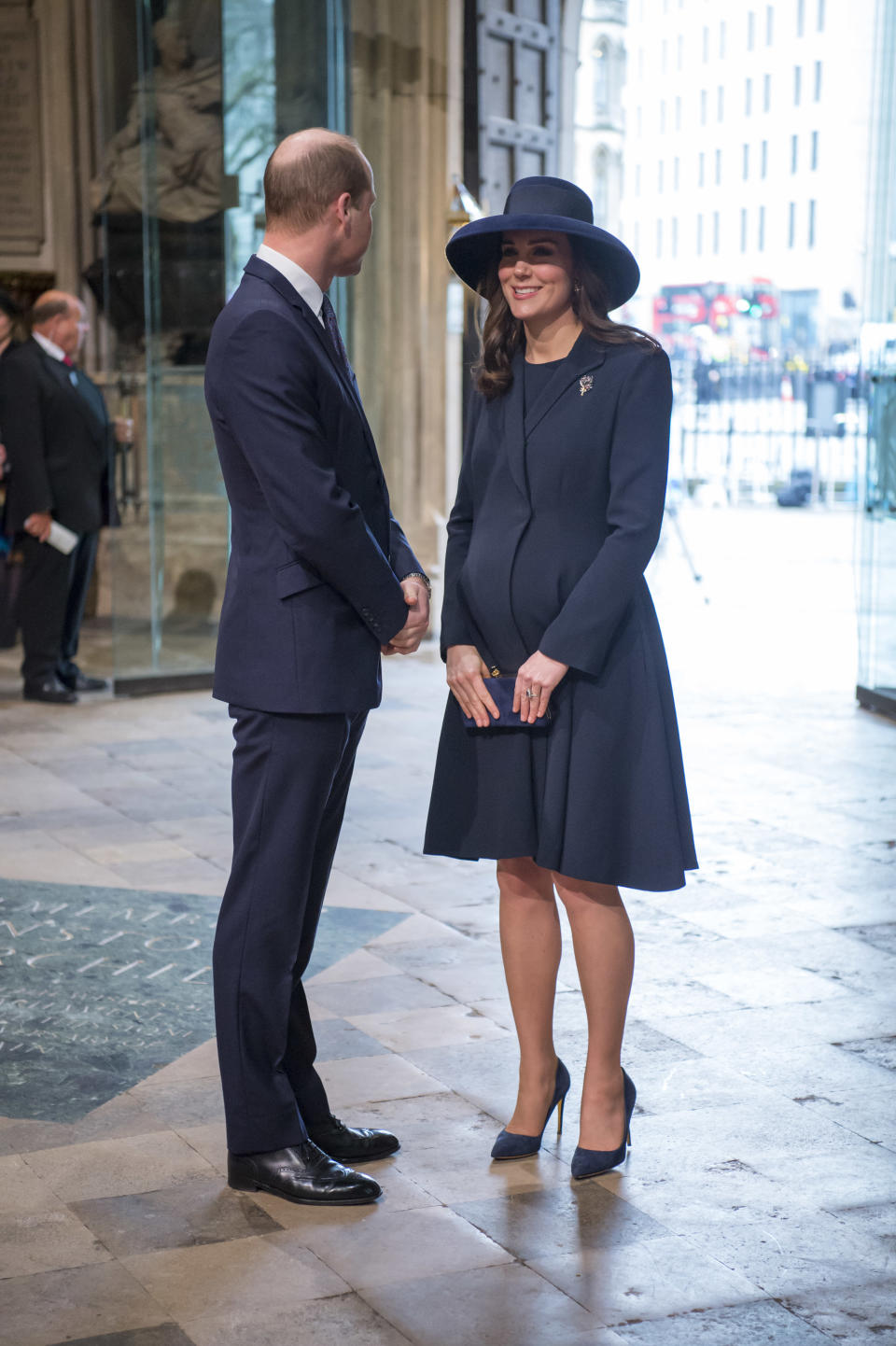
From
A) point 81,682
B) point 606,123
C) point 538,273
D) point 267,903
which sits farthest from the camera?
point 606,123

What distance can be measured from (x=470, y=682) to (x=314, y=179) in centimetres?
89

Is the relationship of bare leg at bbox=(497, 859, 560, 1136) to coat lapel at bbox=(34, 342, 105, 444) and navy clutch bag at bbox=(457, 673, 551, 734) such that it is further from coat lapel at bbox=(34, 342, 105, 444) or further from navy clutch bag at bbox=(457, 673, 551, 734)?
coat lapel at bbox=(34, 342, 105, 444)

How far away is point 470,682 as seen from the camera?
3.01m

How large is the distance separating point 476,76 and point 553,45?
0.87m

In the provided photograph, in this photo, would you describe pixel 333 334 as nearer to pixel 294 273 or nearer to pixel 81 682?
pixel 294 273

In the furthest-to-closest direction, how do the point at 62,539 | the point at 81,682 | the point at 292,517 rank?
the point at 81,682
the point at 62,539
the point at 292,517

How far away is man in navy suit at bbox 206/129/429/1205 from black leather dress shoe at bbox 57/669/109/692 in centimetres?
Answer: 569

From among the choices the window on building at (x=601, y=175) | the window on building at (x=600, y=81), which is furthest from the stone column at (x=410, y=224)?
the window on building at (x=600, y=81)

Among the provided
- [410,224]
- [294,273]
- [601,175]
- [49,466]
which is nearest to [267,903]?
[294,273]

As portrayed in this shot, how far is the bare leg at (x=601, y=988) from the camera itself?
9.94 ft

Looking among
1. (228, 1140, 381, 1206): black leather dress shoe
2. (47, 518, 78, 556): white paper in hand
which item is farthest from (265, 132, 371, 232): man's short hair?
(47, 518, 78, 556): white paper in hand

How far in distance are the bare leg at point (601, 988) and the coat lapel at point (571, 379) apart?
826 mm

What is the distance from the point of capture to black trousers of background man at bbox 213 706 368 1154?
2.81 meters

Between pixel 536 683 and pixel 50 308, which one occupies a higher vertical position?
pixel 50 308
